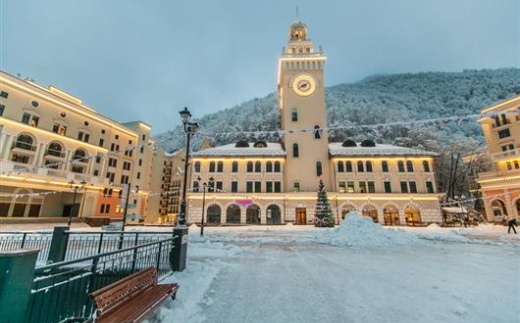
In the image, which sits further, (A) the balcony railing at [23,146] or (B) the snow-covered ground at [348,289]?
(A) the balcony railing at [23,146]

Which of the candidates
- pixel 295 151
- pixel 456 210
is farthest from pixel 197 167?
pixel 456 210

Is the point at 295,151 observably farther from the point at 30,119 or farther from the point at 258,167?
the point at 30,119

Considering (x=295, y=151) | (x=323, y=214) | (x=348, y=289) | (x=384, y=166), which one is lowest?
(x=348, y=289)

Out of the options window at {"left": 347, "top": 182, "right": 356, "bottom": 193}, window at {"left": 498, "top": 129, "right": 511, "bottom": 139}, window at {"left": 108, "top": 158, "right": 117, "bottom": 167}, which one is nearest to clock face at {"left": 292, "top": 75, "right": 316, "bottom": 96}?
window at {"left": 347, "top": 182, "right": 356, "bottom": 193}

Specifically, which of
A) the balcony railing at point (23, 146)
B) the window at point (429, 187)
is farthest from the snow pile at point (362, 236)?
the balcony railing at point (23, 146)

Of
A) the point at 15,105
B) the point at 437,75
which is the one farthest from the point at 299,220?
the point at 437,75

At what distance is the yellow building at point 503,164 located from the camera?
3037 centimetres

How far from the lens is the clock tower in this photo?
35938 millimetres

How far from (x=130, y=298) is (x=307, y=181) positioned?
33138 mm

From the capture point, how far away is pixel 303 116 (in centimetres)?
→ 3875

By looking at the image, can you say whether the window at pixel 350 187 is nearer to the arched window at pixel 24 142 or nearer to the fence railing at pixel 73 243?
the fence railing at pixel 73 243

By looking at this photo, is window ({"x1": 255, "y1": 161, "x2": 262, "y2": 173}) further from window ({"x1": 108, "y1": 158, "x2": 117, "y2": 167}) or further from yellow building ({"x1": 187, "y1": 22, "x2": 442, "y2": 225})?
window ({"x1": 108, "y1": 158, "x2": 117, "y2": 167})

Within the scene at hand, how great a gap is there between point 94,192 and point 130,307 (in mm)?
39050

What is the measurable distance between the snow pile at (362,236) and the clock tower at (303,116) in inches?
731
